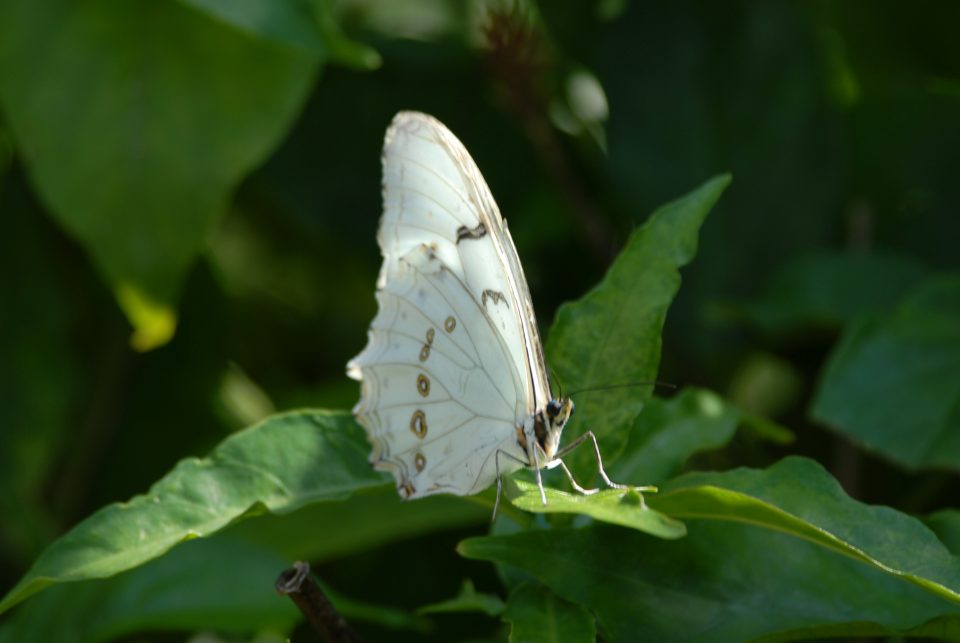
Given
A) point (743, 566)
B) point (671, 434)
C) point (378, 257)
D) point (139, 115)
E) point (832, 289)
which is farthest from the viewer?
point (378, 257)

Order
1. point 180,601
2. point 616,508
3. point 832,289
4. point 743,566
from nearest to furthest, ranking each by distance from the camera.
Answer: point 616,508
point 743,566
point 180,601
point 832,289

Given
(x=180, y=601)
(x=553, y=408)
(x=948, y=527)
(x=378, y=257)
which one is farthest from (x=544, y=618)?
(x=378, y=257)

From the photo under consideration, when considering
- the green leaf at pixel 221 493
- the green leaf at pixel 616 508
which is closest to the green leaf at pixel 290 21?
the green leaf at pixel 221 493

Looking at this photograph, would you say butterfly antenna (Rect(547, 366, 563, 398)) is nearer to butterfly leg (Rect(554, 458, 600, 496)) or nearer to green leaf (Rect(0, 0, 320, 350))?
butterfly leg (Rect(554, 458, 600, 496))

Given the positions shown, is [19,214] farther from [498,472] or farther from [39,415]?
[498,472]

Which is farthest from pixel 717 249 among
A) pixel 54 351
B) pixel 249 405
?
pixel 54 351

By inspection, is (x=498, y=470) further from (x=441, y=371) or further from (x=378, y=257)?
(x=378, y=257)
